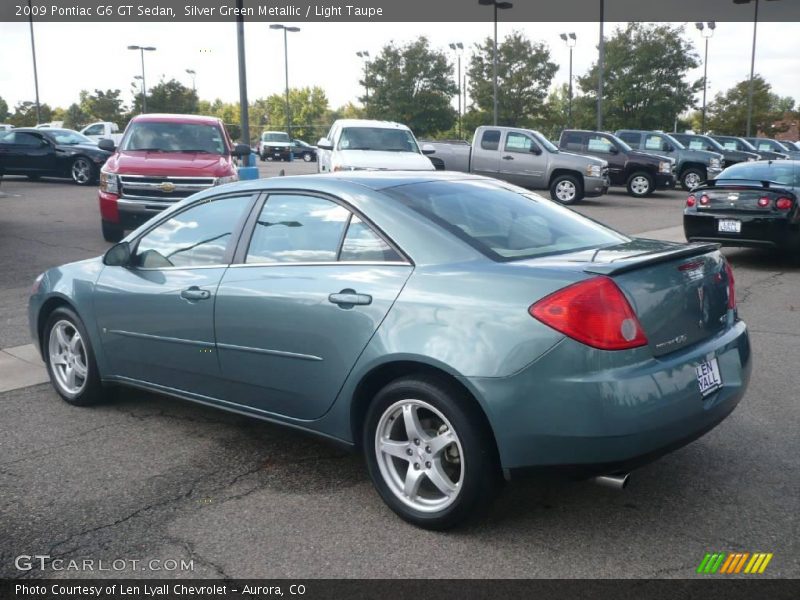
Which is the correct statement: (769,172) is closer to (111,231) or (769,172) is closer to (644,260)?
(644,260)

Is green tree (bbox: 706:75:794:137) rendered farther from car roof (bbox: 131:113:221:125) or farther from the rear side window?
car roof (bbox: 131:113:221:125)

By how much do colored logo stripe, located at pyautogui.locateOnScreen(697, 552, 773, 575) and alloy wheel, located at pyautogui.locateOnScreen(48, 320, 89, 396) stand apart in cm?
390

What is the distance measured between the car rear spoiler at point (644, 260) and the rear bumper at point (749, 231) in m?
7.78

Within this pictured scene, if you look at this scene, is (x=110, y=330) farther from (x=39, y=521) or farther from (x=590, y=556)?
(x=590, y=556)

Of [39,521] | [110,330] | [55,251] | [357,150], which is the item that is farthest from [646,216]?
[39,521]

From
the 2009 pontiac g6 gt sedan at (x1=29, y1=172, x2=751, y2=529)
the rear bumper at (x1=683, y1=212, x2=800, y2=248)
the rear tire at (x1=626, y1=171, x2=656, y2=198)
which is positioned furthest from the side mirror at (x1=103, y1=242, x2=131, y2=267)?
the rear tire at (x1=626, y1=171, x2=656, y2=198)

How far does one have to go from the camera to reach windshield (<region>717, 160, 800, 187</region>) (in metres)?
11.7

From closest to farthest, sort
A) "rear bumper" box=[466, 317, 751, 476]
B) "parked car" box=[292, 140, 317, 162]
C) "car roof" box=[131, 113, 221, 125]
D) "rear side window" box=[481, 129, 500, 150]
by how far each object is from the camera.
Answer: "rear bumper" box=[466, 317, 751, 476] < "car roof" box=[131, 113, 221, 125] < "rear side window" box=[481, 129, 500, 150] < "parked car" box=[292, 140, 317, 162]

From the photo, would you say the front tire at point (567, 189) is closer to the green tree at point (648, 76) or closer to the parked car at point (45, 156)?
the parked car at point (45, 156)

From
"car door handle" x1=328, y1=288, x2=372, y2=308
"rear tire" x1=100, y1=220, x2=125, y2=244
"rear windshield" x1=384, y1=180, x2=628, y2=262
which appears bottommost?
"rear tire" x1=100, y1=220, x2=125, y2=244

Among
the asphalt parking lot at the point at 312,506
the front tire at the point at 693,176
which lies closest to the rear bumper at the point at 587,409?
the asphalt parking lot at the point at 312,506

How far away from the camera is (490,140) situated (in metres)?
23.1

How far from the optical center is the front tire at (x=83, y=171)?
82.8ft

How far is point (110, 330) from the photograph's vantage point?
5.17 m
